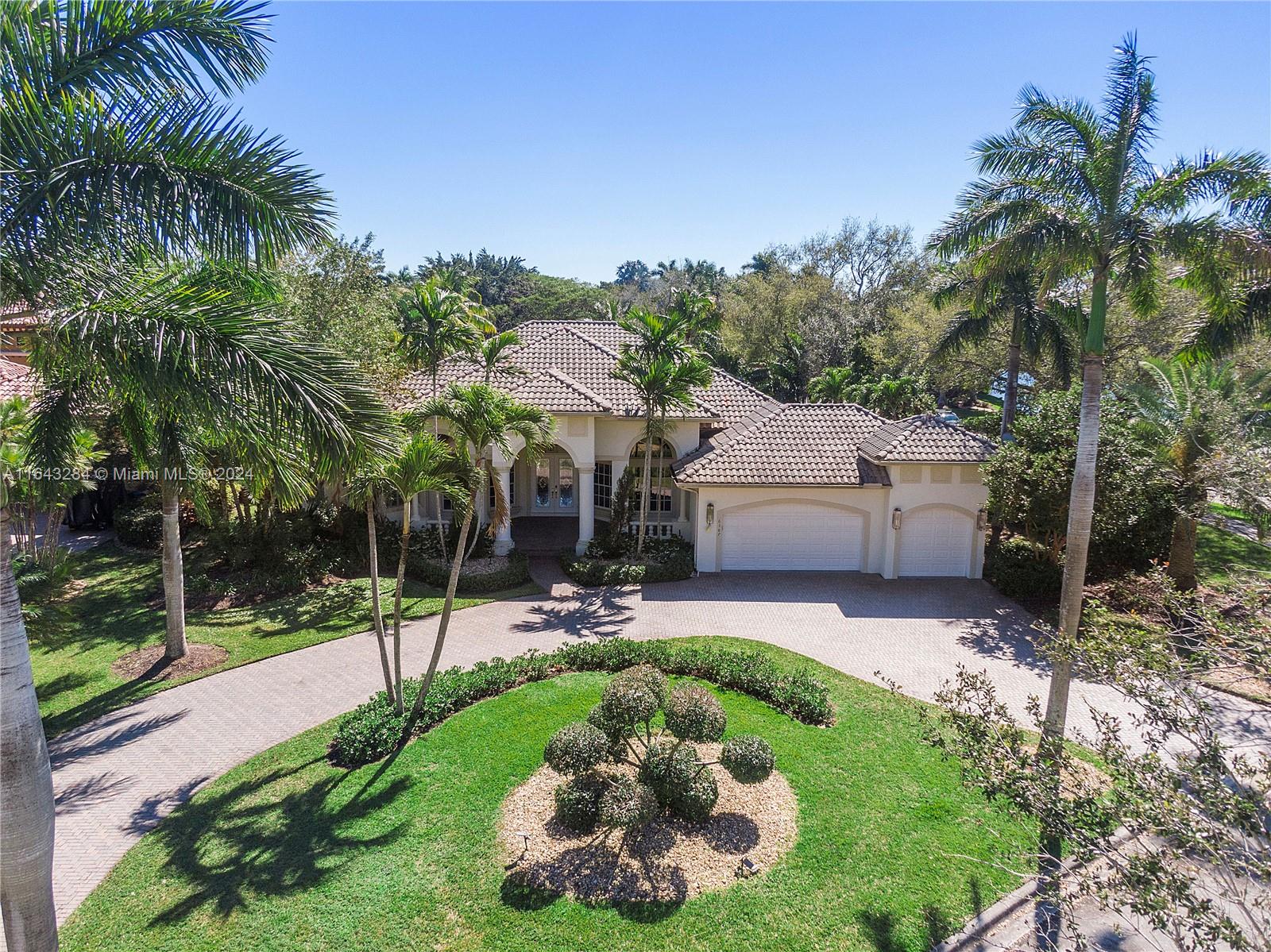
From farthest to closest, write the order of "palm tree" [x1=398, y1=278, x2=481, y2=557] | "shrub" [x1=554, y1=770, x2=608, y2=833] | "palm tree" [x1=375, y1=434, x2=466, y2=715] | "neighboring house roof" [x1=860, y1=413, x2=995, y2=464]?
1. "neighboring house roof" [x1=860, y1=413, x2=995, y2=464]
2. "palm tree" [x1=398, y1=278, x2=481, y2=557]
3. "palm tree" [x1=375, y1=434, x2=466, y2=715]
4. "shrub" [x1=554, y1=770, x2=608, y2=833]

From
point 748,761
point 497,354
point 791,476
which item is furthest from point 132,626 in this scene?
point 791,476

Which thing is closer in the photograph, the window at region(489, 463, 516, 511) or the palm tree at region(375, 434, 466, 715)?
the palm tree at region(375, 434, 466, 715)

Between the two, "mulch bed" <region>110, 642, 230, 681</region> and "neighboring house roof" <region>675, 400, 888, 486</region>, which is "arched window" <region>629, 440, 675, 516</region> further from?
"mulch bed" <region>110, 642, 230, 681</region>

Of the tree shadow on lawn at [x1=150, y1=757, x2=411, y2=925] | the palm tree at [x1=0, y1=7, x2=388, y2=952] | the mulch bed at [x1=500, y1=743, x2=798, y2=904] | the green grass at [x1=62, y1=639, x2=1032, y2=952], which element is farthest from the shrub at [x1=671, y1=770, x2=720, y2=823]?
the palm tree at [x1=0, y1=7, x2=388, y2=952]

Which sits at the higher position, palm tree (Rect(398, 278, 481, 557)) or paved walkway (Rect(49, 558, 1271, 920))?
palm tree (Rect(398, 278, 481, 557))

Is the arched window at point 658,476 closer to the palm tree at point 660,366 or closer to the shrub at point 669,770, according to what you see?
the palm tree at point 660,366
